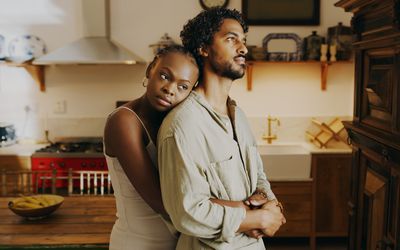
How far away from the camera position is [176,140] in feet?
4.02

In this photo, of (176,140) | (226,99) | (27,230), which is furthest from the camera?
(27,230)

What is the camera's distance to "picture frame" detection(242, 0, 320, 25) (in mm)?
4090

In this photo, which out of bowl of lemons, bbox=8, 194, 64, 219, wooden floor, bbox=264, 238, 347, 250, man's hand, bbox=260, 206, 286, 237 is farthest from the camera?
wooden floor, bbox=264, 238, 347, 250

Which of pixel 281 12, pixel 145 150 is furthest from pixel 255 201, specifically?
pixel 281 12

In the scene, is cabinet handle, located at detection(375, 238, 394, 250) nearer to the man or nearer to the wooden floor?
the man

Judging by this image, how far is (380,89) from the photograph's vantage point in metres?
1.90

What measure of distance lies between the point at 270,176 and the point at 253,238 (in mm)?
2357

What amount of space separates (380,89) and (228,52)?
87cm

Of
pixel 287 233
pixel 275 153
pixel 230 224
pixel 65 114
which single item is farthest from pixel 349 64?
pixel 230 224

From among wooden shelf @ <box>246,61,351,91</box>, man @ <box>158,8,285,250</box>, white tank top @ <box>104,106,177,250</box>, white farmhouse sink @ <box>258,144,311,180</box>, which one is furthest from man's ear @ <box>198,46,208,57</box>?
wooden shelf @ <box>246,61,351,91</box>

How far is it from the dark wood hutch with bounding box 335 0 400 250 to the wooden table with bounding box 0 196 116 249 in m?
1.17

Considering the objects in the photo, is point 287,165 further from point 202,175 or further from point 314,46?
point 202,175

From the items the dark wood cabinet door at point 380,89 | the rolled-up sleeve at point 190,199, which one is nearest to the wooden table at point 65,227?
the rolled-up sleeve at point 190,199

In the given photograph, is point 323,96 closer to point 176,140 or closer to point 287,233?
point 287,233
